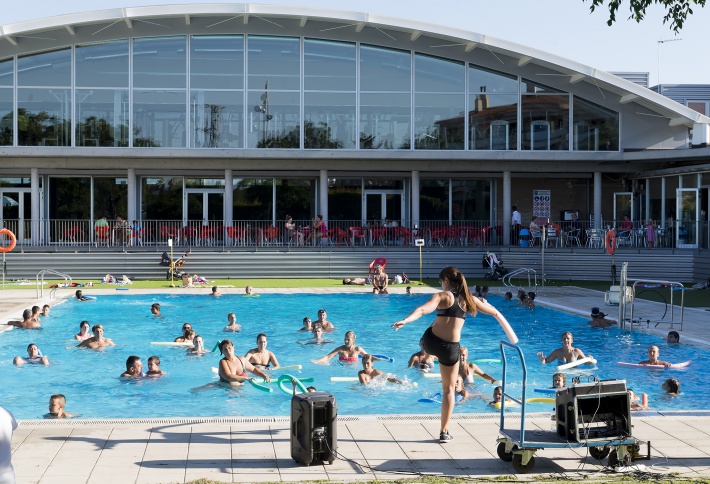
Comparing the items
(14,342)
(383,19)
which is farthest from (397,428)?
(383,19)

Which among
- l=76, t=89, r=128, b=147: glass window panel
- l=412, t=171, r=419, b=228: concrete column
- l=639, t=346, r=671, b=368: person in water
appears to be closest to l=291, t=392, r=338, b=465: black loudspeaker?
l=639, t=346, r=671, b=368: person in water

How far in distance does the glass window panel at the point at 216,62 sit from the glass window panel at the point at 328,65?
98.7 inches

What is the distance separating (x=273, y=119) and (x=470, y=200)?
29.2ft

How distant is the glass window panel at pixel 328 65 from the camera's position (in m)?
33.6

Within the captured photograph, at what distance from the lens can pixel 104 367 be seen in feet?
52.5

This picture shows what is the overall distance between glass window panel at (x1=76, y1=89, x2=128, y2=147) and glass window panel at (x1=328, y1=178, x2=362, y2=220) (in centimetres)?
820

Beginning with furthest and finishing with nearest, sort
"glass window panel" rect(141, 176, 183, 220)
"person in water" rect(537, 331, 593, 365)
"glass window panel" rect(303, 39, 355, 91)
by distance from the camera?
"glass window panel" rect(141, 176, 183, 220), "glass window panel" rect(303, 39, 355, 91), "person in water" rect(537, 331, 593, 365)

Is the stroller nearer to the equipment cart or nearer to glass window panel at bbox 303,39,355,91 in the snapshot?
glass window panel at bbox 303,39,355,91

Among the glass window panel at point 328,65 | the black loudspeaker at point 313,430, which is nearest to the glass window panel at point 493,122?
the glass window panel at point 328,65

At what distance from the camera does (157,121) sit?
3278 centimetres

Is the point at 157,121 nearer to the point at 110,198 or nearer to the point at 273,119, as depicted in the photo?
the point at 110,198

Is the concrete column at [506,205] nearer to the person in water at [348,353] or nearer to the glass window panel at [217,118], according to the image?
the glass window panel at [217,118]

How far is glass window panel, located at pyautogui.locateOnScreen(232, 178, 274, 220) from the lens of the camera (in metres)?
35.0

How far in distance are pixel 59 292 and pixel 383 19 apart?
587 inches
